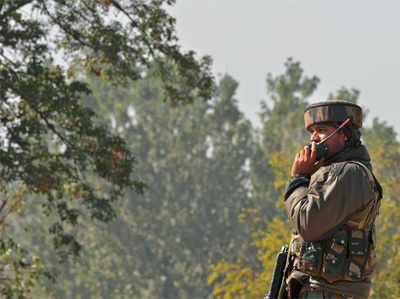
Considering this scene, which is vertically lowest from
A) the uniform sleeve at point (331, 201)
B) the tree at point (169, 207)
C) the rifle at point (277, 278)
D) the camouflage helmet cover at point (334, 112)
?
the rifle at point (277, 278)

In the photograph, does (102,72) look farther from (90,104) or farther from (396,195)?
(90,104)

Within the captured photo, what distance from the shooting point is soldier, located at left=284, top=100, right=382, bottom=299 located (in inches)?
132

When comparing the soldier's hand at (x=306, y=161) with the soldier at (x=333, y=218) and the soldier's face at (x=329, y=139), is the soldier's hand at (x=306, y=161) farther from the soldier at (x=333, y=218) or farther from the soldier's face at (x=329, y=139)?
the soldier's face at (x=329, y=139)

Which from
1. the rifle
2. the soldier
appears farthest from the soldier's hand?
the rifle

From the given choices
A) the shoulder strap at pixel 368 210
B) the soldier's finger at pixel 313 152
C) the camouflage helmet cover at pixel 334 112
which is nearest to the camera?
the shoulder strap at pixel 368 210

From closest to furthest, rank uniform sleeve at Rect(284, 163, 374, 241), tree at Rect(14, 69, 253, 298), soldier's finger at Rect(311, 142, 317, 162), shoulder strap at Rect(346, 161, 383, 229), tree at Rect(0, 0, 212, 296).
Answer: uniform sleeve at Rect(284, 163, 374, 241), shoulder strap at Rect(346, 161, 383, 229), soldier's finger at Rect(311, 142, 317, 162), tree at Rect(0, 0, 212, 296), tree at Rect(14, 69, 253, 298)

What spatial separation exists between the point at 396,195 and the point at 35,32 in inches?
796

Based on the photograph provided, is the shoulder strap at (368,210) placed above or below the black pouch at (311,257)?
above

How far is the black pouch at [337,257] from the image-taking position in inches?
134

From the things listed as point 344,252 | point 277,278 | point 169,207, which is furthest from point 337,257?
point 169,207

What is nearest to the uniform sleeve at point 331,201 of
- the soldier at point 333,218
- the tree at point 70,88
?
the soldier at point 333,218

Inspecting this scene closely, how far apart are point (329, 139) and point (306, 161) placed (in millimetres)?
186

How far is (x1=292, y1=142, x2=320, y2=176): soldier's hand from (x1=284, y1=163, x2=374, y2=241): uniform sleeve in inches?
5.3

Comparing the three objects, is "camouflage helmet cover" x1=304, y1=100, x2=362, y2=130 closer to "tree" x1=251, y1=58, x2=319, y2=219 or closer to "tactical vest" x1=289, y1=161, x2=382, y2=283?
"tactical vest" x1=289, y1=161, x2=382, y2=283
